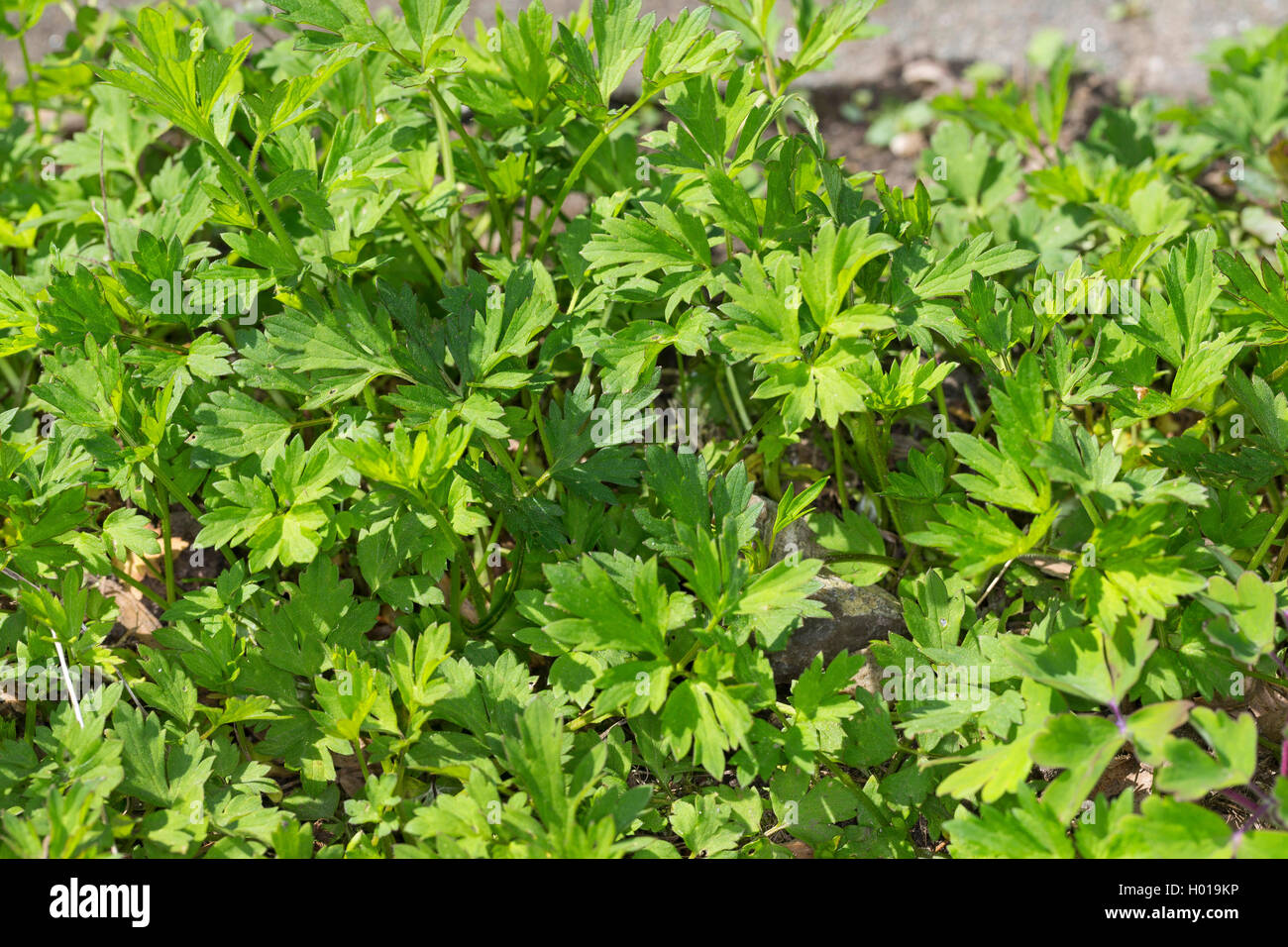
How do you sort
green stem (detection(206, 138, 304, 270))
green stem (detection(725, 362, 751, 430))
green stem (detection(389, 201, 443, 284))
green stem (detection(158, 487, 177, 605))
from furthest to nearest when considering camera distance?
green stem (detection(725, 362, 751, 430)) → green stem (detection(389, 201, 443, 284)) → green stem (detection(158, 487, 177, 605)) → green stem (detection(206, 138, 304, 270))

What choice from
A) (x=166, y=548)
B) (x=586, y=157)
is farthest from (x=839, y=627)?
(x=166, y=548)

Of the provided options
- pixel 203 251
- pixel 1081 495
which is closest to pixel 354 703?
pixel 203 251

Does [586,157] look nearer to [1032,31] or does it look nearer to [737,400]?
[737,400]

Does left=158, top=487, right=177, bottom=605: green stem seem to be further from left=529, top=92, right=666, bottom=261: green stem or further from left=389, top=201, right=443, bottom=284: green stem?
left=529, top=92, right=666, bottom=261: green stem

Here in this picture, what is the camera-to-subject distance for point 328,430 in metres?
2.20

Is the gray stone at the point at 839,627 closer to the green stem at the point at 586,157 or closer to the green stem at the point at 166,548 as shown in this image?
the green stem at the point at 586,157

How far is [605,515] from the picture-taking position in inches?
92.1

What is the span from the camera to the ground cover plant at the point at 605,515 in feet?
5.93

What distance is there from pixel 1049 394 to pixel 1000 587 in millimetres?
457

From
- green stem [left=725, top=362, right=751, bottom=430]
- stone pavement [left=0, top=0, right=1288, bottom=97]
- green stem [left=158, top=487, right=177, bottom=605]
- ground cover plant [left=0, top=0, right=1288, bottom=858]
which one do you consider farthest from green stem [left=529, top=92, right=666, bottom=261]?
stone pavement [left=0, top=0, right=1288, bottom=97]

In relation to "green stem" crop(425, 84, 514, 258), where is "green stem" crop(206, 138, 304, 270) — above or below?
below

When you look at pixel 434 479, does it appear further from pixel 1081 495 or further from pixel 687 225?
pixel 1081 495

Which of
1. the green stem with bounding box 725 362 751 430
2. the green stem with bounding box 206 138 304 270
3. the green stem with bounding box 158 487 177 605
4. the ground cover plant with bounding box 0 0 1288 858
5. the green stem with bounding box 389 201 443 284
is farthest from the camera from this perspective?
the green stem with bounding box 725 362 751 430

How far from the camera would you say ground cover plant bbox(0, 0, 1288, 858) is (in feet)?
5.93
